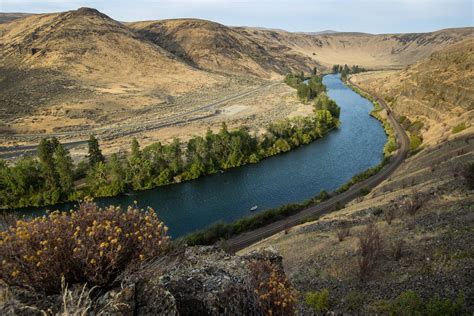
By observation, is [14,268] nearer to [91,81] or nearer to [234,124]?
[234,124]

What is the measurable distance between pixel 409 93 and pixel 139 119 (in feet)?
257

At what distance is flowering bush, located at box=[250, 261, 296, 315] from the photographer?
9.20m

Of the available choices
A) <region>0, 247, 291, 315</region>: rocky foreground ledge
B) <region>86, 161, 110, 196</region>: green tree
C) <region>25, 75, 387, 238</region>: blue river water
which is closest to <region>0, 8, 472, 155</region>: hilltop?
<region>86, 161, 110, 196</region>: green tree

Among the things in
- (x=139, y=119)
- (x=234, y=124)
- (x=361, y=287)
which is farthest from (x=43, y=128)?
(x=361, y=287)

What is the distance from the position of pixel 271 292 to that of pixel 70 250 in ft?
17.3

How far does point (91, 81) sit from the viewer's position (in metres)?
140

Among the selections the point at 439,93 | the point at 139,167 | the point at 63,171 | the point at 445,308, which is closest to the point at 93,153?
the point at 63,171

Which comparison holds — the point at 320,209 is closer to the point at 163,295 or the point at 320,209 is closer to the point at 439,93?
the point at 163,295

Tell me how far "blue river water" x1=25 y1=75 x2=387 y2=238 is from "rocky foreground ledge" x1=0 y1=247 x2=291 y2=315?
38368 mm

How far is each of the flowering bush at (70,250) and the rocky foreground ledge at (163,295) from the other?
240mm

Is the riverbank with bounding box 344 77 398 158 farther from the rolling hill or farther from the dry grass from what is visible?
the rolling hill

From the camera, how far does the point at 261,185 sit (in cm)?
5947

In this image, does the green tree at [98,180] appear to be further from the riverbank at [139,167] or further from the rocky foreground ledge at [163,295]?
the rocky foreground ledge at [163,295]

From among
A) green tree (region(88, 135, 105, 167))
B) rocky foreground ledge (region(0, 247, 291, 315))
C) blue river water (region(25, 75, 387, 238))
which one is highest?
rocky foreground ledge (region(0, 247, 291, 315))
